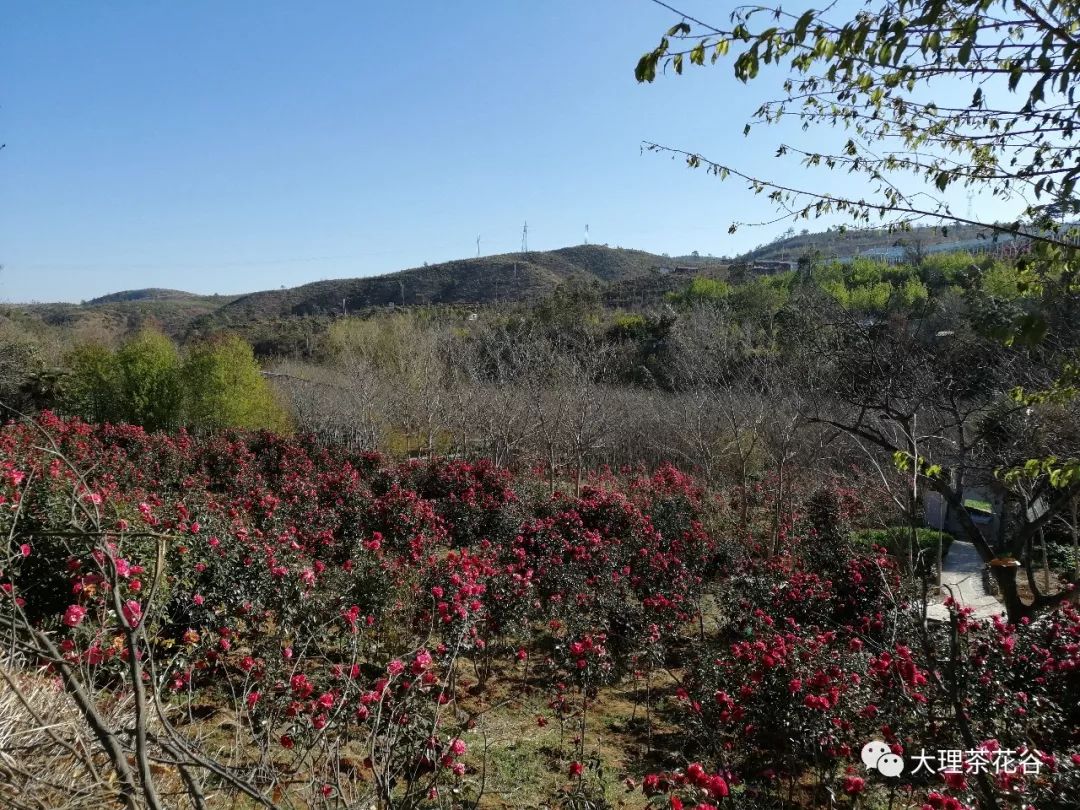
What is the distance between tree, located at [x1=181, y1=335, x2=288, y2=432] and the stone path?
46.6 feet

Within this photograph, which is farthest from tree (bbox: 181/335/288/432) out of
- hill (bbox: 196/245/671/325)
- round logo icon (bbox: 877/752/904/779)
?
hill (bbox: 196/245/671/325)

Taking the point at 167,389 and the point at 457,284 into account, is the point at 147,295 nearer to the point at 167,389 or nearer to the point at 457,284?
the point at 457,284

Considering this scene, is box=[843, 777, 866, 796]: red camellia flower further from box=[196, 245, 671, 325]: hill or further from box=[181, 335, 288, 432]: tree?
box=[196, 245, 671, 325]: hill

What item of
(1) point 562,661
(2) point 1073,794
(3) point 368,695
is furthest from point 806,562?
(3) point 368,695

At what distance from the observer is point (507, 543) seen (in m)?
7.72

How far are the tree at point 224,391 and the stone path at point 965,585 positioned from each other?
14.2 m

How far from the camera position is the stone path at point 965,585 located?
6332 mm

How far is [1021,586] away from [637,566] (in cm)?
555

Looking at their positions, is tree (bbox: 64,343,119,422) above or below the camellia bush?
above

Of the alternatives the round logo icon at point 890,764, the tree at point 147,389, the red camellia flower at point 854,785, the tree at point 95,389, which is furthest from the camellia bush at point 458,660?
the tree at point 95,389

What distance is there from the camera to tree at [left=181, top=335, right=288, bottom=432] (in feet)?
51.2

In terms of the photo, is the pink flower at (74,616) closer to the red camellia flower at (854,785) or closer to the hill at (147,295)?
the red camellia flower at (854,785)

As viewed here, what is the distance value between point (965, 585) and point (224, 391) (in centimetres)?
1528

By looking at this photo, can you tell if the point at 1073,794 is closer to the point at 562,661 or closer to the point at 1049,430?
the point at 562,661
